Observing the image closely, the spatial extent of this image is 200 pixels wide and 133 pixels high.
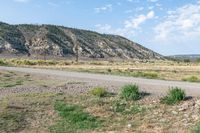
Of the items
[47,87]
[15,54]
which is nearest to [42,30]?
[15,54]

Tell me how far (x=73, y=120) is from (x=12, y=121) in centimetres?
232

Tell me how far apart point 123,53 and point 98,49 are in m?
14.0

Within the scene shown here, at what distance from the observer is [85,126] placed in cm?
1662

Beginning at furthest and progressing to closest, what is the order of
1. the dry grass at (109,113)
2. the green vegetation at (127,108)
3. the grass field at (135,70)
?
the grass field at (135,70) → the green vegetation at (127,108) → the dry grass at (109,113)

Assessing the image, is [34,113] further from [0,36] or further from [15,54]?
[0,36]

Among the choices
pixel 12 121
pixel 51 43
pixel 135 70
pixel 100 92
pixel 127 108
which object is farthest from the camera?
pixel 51 43

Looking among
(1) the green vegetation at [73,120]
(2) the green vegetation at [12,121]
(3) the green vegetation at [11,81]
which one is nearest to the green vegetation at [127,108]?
(1) the green vegetation at [73,120]

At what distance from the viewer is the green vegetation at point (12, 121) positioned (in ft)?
54.1

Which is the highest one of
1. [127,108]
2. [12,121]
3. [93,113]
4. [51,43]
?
[51,43]

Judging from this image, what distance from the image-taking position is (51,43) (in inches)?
6339

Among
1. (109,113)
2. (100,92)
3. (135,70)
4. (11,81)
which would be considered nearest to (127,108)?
(109,113)

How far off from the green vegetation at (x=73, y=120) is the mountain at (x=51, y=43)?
413ft

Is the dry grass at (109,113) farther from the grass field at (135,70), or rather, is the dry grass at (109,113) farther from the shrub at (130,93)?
the grass field at (135,70)

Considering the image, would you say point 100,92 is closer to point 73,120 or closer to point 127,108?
point 127,108
